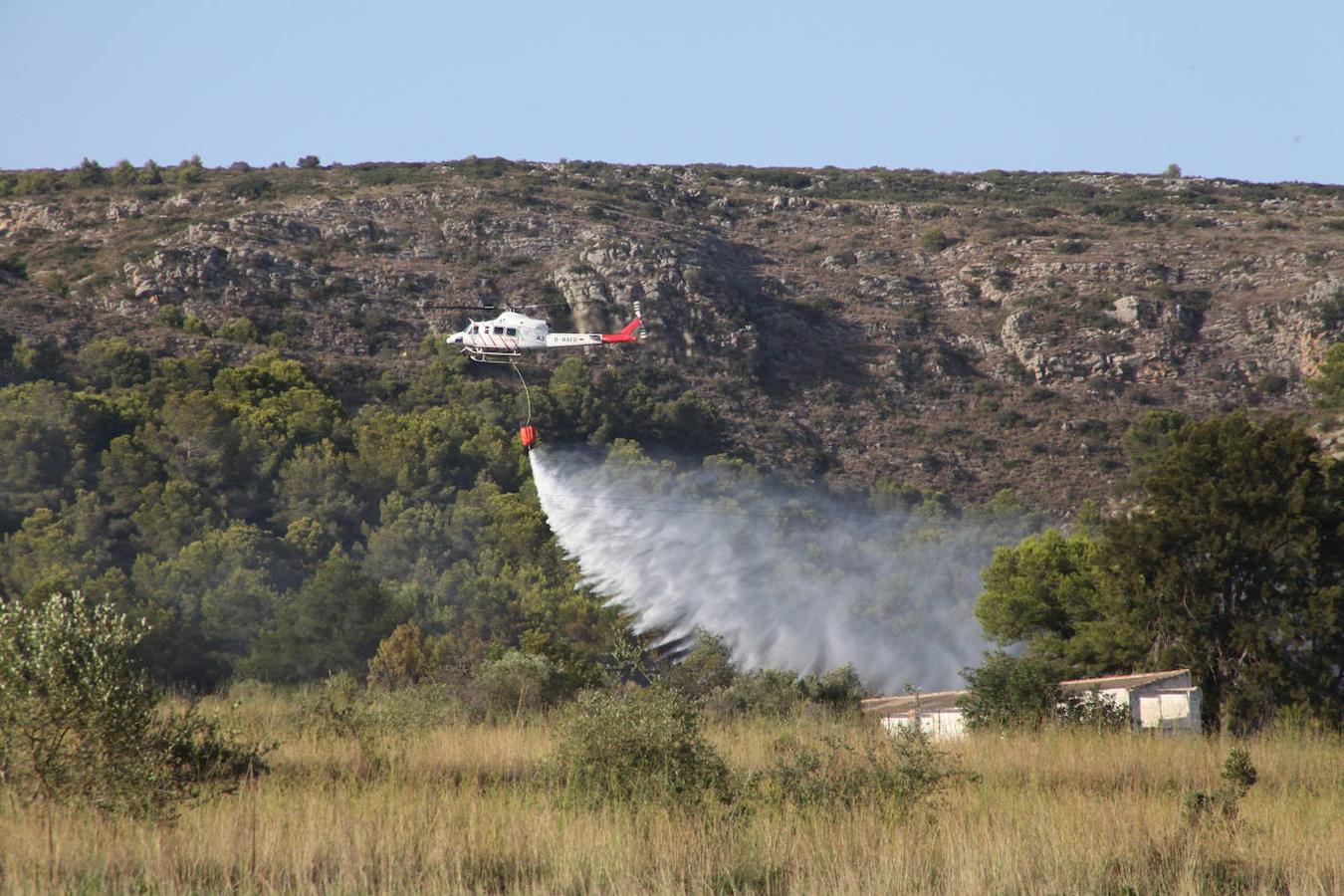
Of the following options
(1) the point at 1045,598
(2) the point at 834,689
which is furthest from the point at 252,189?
(2) the point at 834,689

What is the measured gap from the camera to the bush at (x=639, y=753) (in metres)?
11.9

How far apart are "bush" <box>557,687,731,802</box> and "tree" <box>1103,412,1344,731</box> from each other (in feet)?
52.2

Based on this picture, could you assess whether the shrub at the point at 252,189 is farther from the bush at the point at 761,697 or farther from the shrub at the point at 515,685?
the shrub at the point at 515,685

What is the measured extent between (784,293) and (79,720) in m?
76.8

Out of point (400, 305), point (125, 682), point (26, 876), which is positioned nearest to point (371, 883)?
point (26, 876)

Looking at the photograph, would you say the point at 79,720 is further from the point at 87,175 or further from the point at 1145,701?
the point at 87,175

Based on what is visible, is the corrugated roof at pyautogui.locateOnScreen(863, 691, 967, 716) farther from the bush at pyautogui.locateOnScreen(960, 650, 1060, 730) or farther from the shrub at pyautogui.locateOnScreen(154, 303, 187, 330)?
the shrub at pyautogui.locateOnScreen(154, 303, 187, 330)

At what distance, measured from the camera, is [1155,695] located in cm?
2483

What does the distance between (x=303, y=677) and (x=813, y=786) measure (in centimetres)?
3271

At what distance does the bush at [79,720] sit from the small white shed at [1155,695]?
16.7 m

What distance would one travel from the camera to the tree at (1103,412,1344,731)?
1012 inches

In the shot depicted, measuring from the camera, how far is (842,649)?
4806 cm

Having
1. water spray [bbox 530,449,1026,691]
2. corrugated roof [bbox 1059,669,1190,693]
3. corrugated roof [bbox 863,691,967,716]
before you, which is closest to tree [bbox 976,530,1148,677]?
water spray [bbox 530,449,1026,691]

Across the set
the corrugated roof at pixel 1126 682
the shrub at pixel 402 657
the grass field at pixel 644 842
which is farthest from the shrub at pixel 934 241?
the grass field at pixel 644 842
